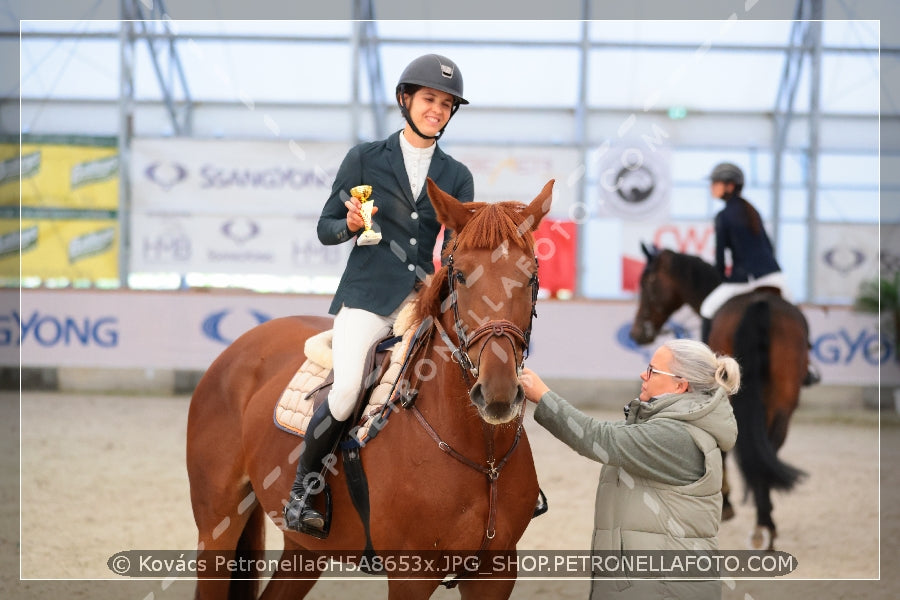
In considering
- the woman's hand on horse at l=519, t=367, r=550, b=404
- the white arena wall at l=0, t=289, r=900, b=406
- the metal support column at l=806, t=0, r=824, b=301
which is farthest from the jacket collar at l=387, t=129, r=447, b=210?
the metal support column at l=806, t=0, r=824, b=301

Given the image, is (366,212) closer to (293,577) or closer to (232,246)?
(293,577)

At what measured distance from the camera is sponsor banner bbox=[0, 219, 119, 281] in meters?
13.0

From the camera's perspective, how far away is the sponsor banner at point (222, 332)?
11812mm

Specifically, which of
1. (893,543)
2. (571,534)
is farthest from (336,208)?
(893,543)

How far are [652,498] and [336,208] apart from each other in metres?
1.48

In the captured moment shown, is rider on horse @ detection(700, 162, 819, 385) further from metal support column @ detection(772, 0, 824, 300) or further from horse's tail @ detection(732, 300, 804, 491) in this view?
metal support column @ detection(772, 0, 824, 300)

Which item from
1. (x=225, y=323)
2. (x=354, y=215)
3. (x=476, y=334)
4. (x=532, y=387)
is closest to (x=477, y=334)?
(x=476, y=334)

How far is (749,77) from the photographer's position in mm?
14656

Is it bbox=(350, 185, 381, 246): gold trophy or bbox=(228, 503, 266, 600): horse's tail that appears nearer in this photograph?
bbox=(350, 185, 381, 246): gold trophy

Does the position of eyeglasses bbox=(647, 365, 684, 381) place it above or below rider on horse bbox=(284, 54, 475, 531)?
below

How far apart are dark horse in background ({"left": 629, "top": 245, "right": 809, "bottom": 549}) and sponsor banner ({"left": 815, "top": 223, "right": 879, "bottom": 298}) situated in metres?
6.94

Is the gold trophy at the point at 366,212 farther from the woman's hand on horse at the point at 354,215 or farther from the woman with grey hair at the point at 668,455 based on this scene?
the woman with grey hair at the point at 668,455

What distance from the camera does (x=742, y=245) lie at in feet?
22.1

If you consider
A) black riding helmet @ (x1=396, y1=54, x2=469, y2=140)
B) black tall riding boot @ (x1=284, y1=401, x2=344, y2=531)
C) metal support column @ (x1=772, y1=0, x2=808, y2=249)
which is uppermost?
metal support column @ (x1=772, y1=0, x2=808, y2=249)
